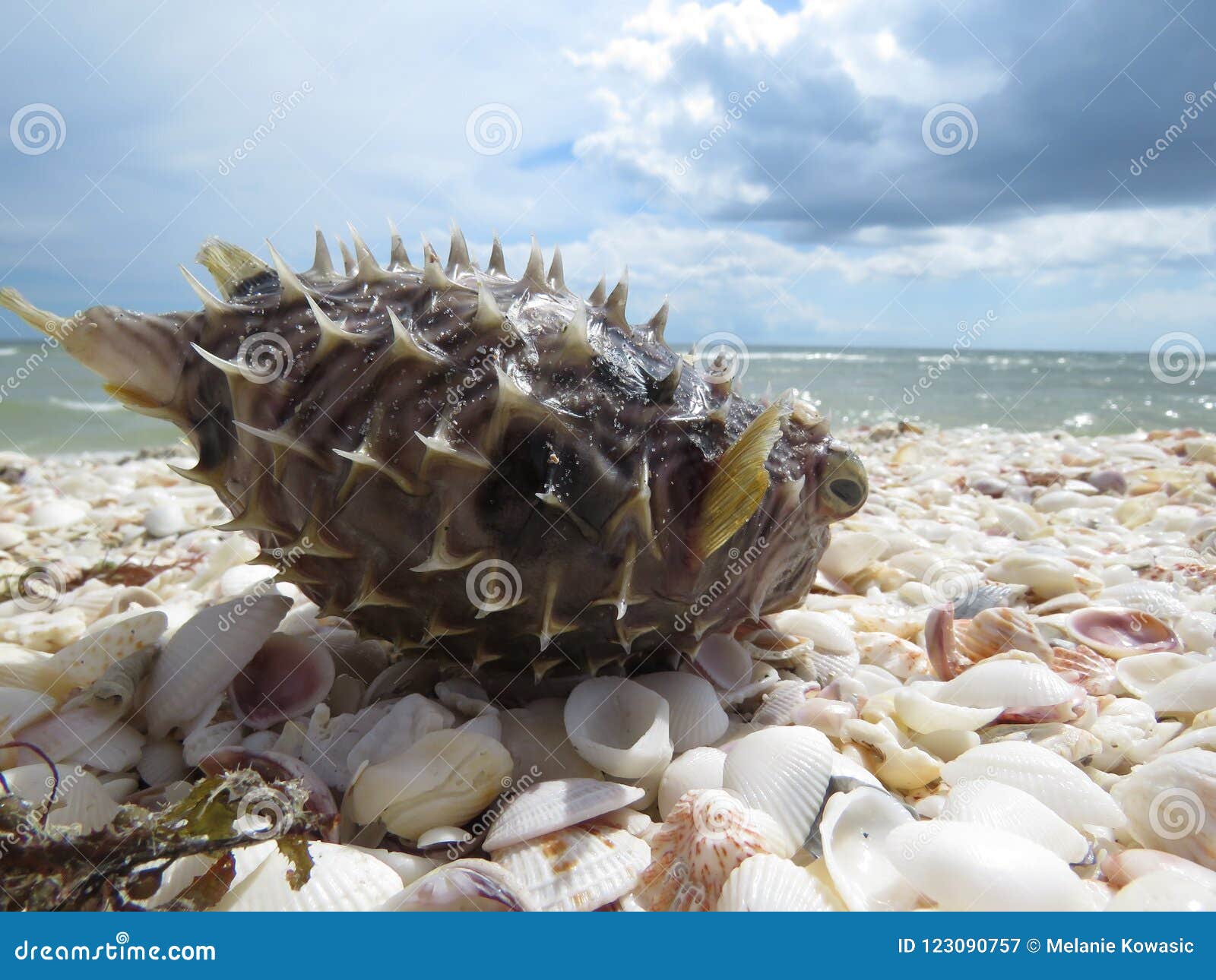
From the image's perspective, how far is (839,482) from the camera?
113 inches

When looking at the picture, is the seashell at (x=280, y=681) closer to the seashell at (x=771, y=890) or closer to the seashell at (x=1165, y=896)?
the seashell at (x=771, y=890)

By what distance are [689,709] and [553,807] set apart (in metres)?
0.64

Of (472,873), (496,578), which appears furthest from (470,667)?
(472,873)

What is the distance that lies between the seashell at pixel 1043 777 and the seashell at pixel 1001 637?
2.60ft

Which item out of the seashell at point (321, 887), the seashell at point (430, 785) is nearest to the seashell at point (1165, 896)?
the seashell at point (430, 785)

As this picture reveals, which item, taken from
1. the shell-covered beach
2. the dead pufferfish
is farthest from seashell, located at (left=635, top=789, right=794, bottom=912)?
the dead pufferfish

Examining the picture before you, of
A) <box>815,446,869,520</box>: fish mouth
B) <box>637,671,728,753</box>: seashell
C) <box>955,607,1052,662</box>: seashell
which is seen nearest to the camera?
<box>637,671,728,753</box>: seashell

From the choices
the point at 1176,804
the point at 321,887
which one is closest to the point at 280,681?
the point at 321,887

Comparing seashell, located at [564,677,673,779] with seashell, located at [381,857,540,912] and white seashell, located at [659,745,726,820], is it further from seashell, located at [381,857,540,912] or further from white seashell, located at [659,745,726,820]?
seashell, located at [381,857,540,912]

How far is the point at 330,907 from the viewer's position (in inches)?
73.8

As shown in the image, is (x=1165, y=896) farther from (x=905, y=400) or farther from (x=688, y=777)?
(x=905, y=400)

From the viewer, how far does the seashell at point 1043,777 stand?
2.27m

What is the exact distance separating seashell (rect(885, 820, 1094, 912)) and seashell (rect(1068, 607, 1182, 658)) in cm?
177

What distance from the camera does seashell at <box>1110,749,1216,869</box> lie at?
6.89 feet
